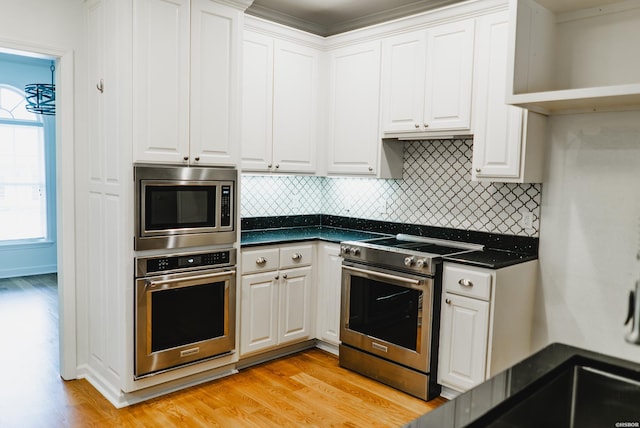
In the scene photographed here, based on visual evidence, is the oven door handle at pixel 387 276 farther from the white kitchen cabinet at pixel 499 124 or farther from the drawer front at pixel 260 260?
the white kitchen cabinet at pixel 499 124

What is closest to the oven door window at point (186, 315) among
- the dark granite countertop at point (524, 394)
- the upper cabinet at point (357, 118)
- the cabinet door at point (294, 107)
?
the cabinet door at point (294, 107)

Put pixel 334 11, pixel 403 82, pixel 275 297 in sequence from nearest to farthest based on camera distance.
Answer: pixel 403 82 → pixel 275 297 → pixel 334 11

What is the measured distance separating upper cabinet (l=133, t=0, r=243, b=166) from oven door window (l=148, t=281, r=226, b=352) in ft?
2.71

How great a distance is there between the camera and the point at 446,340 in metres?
3.12

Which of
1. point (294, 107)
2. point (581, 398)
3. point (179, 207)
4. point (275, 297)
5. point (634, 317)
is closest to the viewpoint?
point (634, 317)

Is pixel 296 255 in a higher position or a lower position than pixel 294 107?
lower

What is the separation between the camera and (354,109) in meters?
3.91

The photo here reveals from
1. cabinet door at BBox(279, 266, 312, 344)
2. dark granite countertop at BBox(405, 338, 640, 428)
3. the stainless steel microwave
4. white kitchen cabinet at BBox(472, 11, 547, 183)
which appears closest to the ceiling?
white kitchen cabinet at BBox(472, 11, 547, 183)

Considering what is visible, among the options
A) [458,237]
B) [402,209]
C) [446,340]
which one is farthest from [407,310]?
[402,209]

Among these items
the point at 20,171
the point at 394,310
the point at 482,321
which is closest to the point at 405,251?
the point at 394,310

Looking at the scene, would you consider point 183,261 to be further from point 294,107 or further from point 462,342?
point 462,342

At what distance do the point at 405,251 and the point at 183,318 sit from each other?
4.88ft

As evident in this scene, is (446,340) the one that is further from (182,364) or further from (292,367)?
(182,364)

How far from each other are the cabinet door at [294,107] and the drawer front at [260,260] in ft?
2.25
